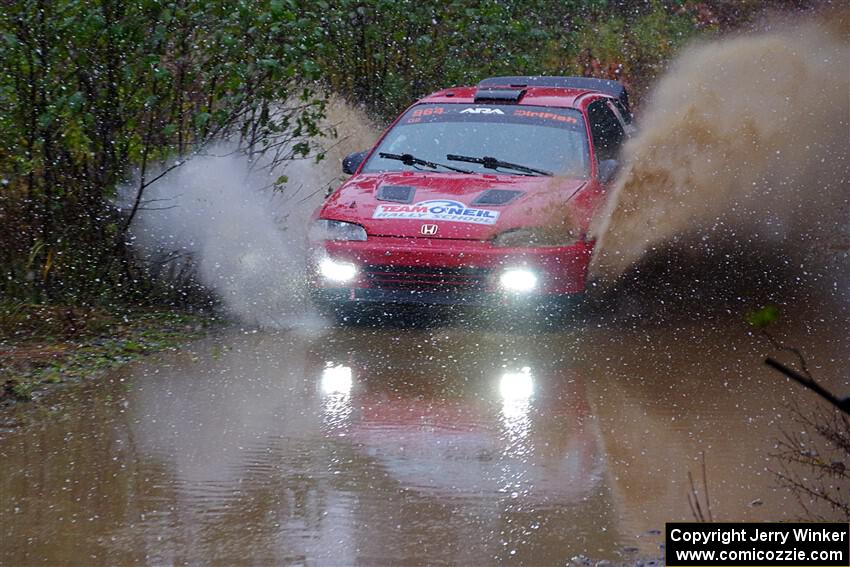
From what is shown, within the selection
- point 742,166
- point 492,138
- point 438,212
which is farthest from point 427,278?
point 742,166

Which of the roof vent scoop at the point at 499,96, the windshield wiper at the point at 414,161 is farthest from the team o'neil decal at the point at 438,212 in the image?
the roof vent scoop at the point at 499,96

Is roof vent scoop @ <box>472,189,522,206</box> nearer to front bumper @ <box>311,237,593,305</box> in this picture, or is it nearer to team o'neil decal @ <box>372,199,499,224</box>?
team o'neil decal @ <box>372,199,499,224</box>

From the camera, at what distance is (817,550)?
158 inches

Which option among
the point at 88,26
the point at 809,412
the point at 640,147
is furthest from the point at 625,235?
the point at 88,26

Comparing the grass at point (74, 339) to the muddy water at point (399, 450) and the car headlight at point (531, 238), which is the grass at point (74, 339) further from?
the car headlight at point (531, 238)

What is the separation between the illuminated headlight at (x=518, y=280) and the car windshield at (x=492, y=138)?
1126 mm

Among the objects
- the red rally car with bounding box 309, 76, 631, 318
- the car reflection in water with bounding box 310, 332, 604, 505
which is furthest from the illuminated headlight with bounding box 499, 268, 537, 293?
the car reflection in water with bounding box 310, 332, 604, 505

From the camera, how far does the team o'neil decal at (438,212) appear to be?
886cm

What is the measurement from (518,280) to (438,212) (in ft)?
2.55

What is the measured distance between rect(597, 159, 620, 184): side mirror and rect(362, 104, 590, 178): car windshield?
0.12 meters

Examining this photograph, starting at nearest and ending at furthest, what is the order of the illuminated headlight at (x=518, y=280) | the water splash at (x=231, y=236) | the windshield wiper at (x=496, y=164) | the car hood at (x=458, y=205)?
the illuminated headlight at (x=518, y=280), the car hood at (x=458, y=205), the windshield wiper at (x=496, y=164), the water splash at (x=231, y=236)

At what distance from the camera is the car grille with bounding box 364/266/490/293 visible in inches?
343

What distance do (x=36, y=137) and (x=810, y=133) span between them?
764 cm

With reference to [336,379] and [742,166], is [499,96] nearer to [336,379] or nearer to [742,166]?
[742,166]
